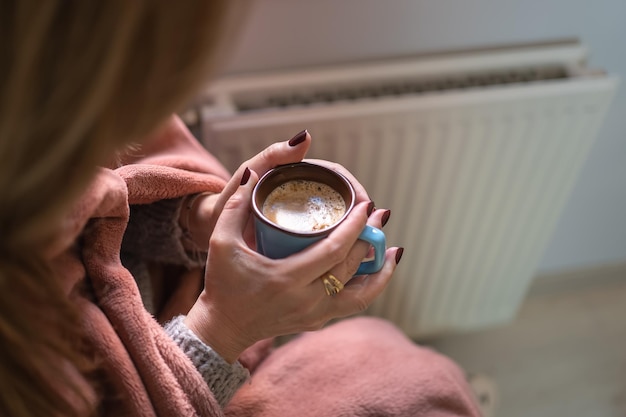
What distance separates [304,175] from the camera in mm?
654

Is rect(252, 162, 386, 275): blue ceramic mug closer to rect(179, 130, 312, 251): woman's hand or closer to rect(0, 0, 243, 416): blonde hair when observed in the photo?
rect(179, 130, 312, 251): woman's hand

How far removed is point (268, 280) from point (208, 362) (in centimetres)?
12

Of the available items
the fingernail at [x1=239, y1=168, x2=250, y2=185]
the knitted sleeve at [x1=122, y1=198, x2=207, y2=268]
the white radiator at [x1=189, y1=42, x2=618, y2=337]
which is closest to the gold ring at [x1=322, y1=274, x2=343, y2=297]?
the fingernail at [x1=239, y1=168, x2=250, y2=185]

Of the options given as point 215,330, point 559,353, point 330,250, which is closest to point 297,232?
point 330,250

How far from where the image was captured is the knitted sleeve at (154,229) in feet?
2.53

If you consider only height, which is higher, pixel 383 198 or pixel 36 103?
pixel 36 103

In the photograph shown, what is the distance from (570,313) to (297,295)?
1.10 meters

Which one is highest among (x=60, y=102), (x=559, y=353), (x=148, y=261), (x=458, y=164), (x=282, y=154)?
(x=60, y=102)

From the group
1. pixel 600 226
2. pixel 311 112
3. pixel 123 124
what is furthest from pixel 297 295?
pixel 600 226

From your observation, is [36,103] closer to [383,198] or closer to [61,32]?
[61,32]

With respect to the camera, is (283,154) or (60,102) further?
(283,154)

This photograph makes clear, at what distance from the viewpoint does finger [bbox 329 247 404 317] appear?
650 mm

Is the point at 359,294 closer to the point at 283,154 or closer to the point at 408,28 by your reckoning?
the point at 283,154

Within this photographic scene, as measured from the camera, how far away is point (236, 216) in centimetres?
63
